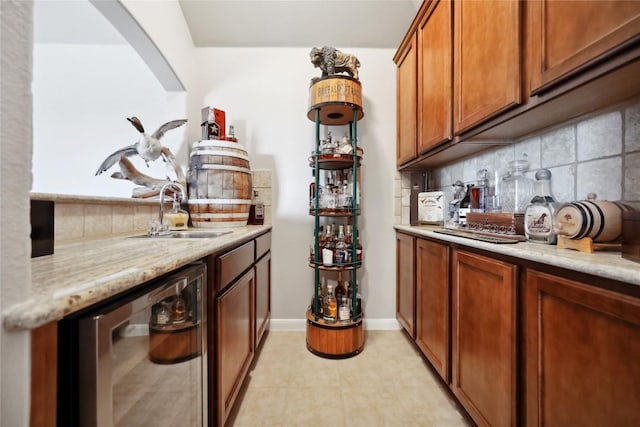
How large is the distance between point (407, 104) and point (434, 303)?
1376mm

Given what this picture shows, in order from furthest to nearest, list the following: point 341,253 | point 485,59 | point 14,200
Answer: point 341,253, point 485,59, point 14,200

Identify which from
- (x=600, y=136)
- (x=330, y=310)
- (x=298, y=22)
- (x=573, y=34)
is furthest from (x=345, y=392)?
(x=298, y=22)

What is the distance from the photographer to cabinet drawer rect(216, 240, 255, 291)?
0.97 meters

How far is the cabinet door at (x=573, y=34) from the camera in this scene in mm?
612

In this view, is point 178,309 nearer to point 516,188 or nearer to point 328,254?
point 328,254

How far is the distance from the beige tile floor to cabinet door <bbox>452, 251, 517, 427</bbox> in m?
0.26

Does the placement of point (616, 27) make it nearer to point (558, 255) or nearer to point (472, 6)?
point (558, 255)

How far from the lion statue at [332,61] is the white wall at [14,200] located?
1.61m

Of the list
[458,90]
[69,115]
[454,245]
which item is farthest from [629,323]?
[69,115]

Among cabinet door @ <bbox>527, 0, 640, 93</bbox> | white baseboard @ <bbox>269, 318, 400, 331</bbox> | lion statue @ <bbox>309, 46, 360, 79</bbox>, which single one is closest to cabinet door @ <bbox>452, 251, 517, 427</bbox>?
cabinet door @ <bbox>527, 0, 640, 93</bbox>

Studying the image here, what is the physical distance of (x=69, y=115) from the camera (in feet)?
7.39

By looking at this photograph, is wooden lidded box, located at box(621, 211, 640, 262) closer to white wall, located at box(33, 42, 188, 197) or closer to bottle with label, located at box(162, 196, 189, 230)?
bottle with label, located at box(162, 196, 189, 230)

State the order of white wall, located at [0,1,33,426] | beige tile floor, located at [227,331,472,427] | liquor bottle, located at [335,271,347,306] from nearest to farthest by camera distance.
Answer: white wall, located at [0,1,33,426] < beige tile floor, located at [227,331,472,427] < liquor bottle, located at [335,271,347,306]

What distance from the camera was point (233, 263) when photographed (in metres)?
1.10
